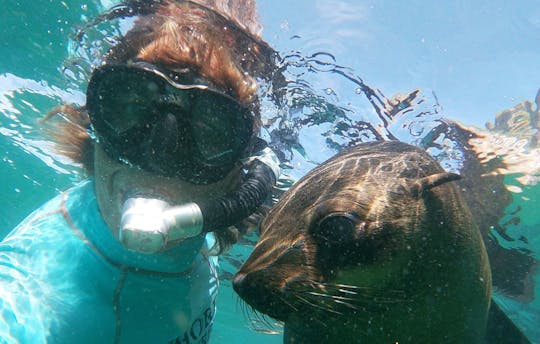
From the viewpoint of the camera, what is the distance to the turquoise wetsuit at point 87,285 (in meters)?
2.41

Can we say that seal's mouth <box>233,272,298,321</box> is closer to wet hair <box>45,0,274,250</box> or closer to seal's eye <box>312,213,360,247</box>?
seal's eye <box>312,213,360,247</box>

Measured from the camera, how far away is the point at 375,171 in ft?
7.82

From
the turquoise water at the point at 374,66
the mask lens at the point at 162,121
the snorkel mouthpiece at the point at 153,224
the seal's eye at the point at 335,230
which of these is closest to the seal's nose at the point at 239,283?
the seal's eye at the point at 335,230

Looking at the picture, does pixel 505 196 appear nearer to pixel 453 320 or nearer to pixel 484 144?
pixel 484 144

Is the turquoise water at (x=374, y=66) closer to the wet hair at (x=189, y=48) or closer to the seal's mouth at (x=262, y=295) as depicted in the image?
the wet hair at (x=189, y=48)

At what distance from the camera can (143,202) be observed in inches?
89.0

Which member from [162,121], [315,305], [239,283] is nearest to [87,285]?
[162,121]

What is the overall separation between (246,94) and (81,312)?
2104mm

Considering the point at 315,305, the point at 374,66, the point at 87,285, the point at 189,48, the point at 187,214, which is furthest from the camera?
the point at 374,66

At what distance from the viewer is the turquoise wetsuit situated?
2.41 meters

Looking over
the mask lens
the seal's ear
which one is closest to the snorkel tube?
the mask lens

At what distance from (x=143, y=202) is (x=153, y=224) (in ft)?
0.61

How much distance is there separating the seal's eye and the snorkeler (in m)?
0.95

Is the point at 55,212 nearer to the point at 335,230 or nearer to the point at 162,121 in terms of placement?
the point at 162,121
